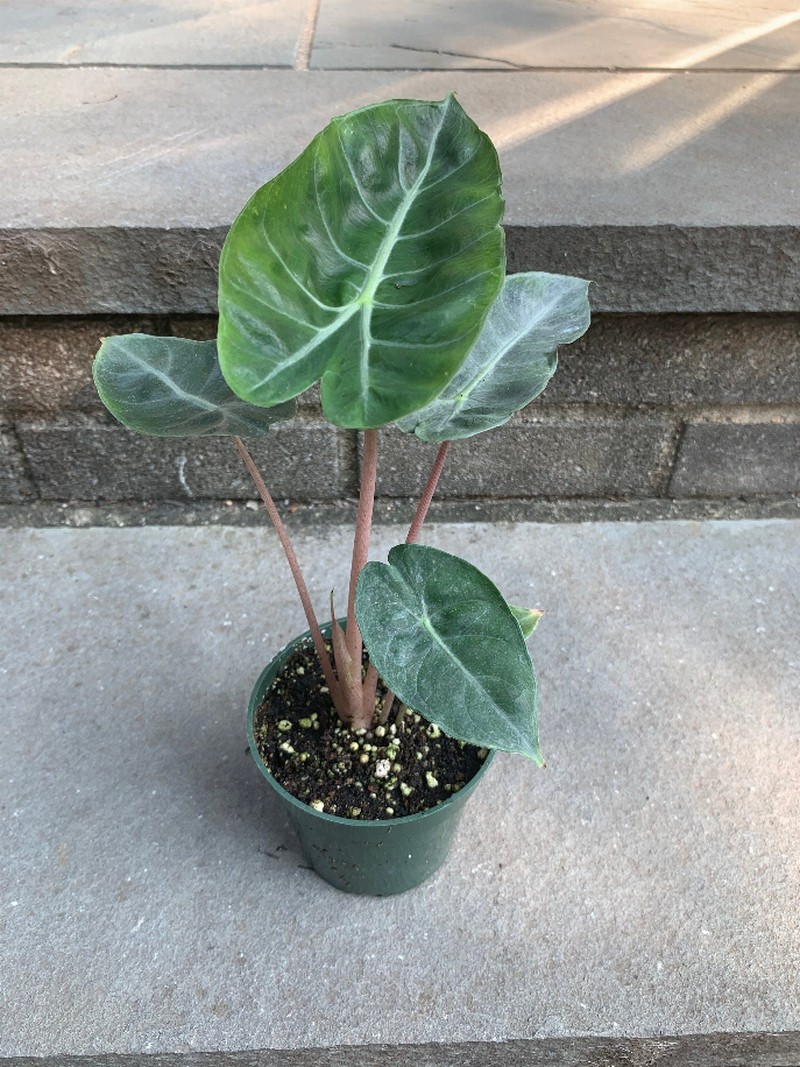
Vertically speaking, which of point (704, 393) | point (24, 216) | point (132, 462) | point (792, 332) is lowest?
point (132, 462)

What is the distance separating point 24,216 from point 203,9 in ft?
4.16

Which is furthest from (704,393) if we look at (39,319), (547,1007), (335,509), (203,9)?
(203,9)

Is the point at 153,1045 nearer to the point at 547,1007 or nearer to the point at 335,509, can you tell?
the point at 547,1007

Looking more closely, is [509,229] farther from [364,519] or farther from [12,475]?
[12,475]

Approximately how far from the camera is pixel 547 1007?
3.14ft

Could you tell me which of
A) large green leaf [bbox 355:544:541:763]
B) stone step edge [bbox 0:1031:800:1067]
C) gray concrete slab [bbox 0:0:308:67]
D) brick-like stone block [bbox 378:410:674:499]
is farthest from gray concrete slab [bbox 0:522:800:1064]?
gray concrete slab [bbox 0:0:308:67]

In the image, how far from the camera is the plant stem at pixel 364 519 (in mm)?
761

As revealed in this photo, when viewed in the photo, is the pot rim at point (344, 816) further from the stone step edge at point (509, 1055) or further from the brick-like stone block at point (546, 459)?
the brick-like stone block at point (546, 459)

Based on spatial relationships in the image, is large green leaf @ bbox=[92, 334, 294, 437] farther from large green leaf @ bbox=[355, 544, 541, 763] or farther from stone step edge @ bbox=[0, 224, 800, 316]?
stone step edge @ bbox=[0, 224, 800, 316]

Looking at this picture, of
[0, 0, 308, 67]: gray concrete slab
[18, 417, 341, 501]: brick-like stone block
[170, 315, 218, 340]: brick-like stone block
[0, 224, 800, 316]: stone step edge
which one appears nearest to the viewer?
[0, 224, 800, 316]: stone step edge

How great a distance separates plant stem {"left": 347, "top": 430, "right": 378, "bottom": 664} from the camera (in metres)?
0.76

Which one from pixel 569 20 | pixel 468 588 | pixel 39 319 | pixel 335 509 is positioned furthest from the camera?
pixel 569 20

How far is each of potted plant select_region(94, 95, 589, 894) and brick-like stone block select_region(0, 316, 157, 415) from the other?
63 centimetres

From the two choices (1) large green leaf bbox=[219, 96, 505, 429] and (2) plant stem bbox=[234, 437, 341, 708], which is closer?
(1) large green leaf bbox=[219, 96, 505, 429]
